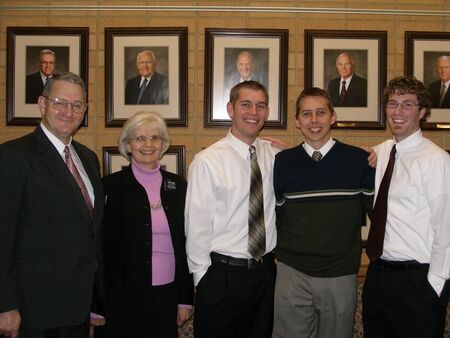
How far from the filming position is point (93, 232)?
76.5 inches

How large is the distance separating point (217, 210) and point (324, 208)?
54cm

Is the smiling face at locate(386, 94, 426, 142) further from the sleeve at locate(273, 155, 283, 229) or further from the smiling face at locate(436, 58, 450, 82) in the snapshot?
the smiling face at locate(436, 58, 450, 82)

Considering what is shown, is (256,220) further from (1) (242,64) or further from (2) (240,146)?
(1) (242,64)

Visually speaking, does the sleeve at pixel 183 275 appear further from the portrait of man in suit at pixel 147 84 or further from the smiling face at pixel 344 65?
the smiling face at pixel 344 65

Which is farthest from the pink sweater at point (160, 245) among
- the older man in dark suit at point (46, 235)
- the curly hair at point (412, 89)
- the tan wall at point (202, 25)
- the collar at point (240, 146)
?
the curly hair at point (412, 89)

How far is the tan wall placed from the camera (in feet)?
10.9

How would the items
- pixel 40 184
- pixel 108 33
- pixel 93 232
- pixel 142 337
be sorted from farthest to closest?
pixel 108 33
pixel 142 337
pixel 93 232
pixel 40 184

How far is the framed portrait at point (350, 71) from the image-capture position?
3.30m

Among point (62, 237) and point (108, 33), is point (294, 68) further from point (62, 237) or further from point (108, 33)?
point (62, 237)

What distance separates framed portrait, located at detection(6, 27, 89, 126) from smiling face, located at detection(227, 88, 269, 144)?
57.6 inches

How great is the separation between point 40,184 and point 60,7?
202 cm

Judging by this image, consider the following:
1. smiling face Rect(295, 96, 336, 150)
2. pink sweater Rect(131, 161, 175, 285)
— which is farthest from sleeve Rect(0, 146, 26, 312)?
smiling face Rect(295, 96, 336, 150)

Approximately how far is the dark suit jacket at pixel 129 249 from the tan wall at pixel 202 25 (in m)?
1.13

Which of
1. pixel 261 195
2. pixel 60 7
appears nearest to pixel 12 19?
pixel 60 7
